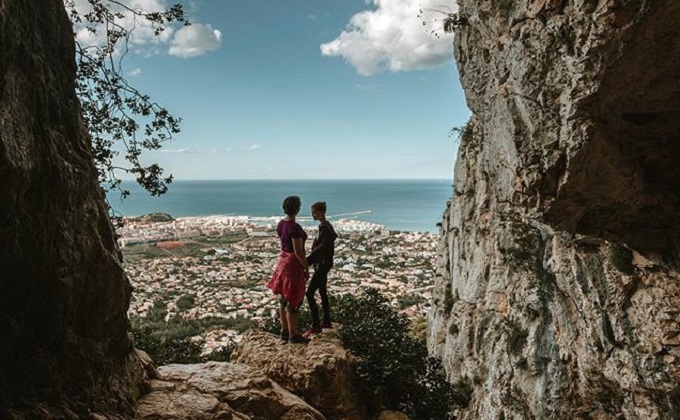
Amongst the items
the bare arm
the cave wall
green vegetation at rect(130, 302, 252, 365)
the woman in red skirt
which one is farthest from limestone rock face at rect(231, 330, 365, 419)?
green vegetation at rect(130, 302, 252, 365)

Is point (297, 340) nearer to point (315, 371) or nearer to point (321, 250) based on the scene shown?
point (315, 371)

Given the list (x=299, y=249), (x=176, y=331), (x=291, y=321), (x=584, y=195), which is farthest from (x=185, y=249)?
(x=584, y=195)

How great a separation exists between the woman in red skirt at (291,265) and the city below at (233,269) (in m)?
7.91

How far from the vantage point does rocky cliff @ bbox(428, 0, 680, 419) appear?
553 centimetres

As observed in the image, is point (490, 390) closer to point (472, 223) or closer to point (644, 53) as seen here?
point (472, 223)

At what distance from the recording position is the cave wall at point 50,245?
3.29 meters

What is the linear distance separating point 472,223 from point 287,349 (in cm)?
1213

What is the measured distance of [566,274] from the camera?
9891mm

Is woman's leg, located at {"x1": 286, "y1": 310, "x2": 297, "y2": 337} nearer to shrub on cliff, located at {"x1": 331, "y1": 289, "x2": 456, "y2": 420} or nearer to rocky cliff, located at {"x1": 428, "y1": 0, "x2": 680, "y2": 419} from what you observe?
shrub on cliff, located at {"x1": 331, "y1": 289, "x2": 456, "y2": 420}

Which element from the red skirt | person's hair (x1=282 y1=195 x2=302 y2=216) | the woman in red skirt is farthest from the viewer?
the red skirt

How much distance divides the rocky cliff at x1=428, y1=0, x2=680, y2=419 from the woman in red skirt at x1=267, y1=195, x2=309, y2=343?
12.2 feet

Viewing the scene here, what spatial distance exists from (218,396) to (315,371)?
1553mm

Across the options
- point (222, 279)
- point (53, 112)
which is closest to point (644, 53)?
point (53, 112)

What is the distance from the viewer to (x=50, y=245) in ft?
12.3
